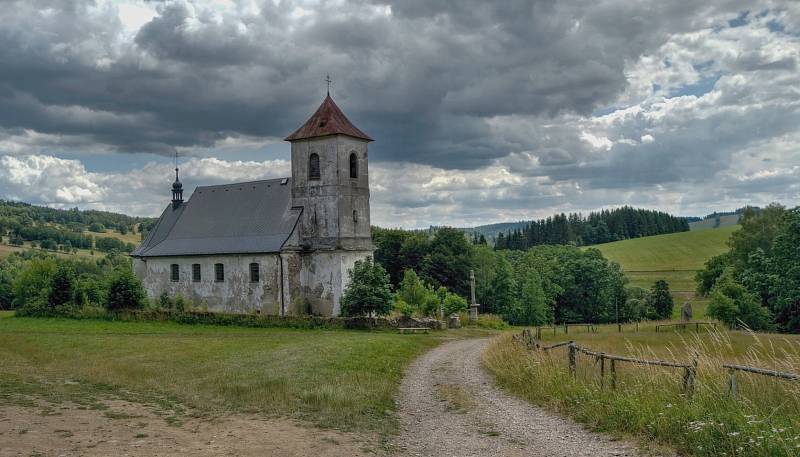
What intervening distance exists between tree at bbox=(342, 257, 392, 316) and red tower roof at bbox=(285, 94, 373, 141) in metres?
9.58

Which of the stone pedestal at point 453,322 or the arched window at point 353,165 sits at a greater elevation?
the arched window at point 353,165

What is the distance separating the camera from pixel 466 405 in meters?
14.6

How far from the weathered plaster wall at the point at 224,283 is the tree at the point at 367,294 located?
6037mm

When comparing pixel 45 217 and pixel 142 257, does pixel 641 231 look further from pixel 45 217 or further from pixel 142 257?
pixel 45 217

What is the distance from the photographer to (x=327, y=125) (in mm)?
42125

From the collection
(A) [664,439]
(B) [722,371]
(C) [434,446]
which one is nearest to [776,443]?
(A) [664,439]

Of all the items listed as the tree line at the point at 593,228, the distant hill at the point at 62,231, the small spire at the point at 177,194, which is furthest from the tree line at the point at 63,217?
the small spire at the point at 177,194

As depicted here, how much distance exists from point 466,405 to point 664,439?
5.09m

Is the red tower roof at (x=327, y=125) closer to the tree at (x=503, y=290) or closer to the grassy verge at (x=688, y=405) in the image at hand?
the grassy verge at (x=688, y=405)

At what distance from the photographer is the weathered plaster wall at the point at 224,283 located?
137 ft

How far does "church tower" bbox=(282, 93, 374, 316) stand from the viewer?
41000 millimetres

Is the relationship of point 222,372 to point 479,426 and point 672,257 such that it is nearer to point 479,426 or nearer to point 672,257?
point 479,426

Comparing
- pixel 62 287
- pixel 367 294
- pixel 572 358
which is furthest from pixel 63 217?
pixel 572 358

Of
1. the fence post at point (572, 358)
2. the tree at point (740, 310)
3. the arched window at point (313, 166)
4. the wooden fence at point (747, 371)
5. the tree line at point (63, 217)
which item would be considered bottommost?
the tree at point (740, 310)
